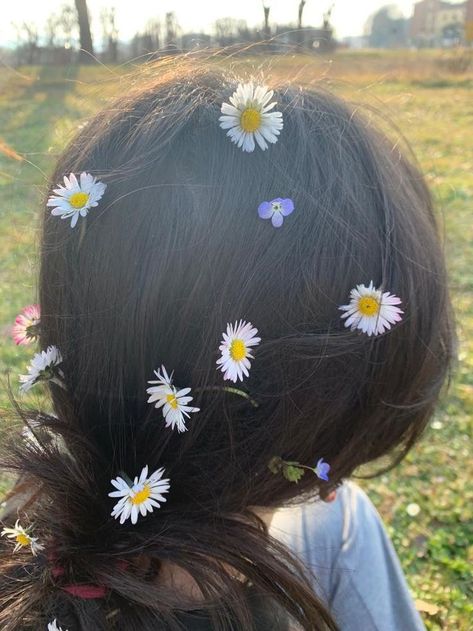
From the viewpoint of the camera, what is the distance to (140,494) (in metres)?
0.76

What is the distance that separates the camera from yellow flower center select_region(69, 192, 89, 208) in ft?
2.37

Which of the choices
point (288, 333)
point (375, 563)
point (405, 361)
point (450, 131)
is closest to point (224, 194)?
point (288, 333)

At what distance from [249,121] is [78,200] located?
22 centimetres

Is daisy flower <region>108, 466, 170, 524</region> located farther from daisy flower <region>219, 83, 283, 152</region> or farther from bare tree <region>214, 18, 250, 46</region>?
bare tree <region>214, 18, 250, 46</region>

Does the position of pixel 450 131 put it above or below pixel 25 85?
below

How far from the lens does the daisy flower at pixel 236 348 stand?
70 centimetres

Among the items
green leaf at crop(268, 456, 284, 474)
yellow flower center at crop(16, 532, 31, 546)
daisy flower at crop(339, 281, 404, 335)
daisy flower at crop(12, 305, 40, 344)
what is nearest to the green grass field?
daisy flower at crop(12, 305, 40, 344)

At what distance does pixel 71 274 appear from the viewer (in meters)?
0.76

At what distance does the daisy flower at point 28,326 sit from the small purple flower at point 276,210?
0.40 metres

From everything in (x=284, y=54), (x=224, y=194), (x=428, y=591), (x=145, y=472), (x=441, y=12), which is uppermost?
(x=441, y=12)

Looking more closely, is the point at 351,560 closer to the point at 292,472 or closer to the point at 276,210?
the point at 292,472

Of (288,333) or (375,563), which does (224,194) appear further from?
(375,563)

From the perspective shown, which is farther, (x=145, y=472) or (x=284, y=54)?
(x=284, y=54)

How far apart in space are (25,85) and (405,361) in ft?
34.4
